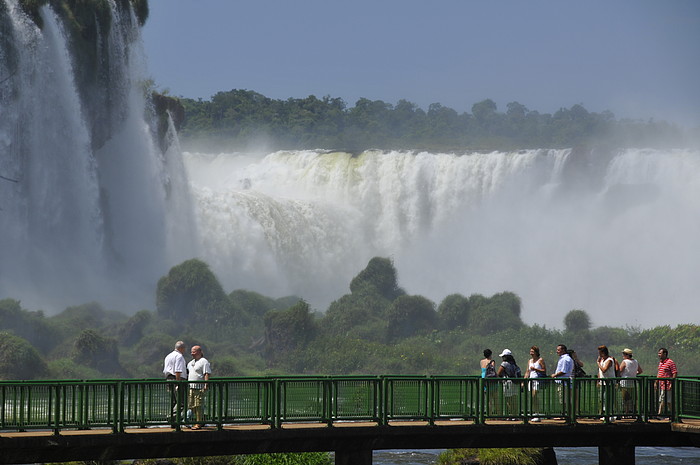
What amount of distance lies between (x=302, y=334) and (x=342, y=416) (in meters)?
50.5

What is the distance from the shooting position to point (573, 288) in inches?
3939

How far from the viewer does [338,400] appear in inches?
1120

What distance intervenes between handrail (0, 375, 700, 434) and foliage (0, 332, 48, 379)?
3189cm

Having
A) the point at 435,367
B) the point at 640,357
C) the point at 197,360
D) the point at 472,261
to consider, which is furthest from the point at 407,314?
the point at 197,360

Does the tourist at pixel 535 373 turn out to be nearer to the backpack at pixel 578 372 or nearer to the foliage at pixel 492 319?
the backpack at pixel 578 372

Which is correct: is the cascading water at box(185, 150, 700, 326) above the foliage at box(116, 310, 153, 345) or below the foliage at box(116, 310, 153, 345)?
above

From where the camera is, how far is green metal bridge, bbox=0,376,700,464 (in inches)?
1046

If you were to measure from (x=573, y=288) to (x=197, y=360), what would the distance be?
74293 millimetres

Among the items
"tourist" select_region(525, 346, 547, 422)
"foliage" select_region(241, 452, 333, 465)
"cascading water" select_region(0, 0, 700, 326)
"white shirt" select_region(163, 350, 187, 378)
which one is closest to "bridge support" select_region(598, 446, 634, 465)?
"tourist" select_region(525, 346, 547, 422)

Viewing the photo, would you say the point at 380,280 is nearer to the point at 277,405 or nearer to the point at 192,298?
the point at 192,298

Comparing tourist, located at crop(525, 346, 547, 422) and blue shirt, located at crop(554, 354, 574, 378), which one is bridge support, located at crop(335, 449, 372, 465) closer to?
tourist, located at crop(525, 346, 547, 422)

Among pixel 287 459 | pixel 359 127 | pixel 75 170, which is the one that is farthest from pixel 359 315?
pixel 359 127

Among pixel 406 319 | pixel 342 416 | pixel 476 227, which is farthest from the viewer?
pixel 476 227

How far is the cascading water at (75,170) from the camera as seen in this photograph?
221ft
